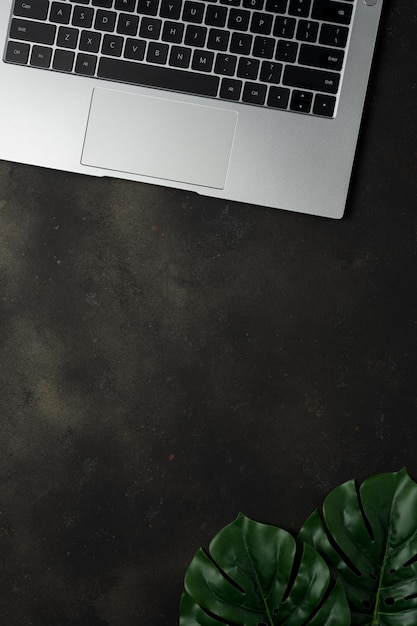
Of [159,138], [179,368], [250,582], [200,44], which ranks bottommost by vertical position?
[250,582]

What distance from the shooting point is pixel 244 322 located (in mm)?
982

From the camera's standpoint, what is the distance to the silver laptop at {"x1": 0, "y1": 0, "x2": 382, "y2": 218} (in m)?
0.93

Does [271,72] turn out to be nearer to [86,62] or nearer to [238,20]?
[238,20]

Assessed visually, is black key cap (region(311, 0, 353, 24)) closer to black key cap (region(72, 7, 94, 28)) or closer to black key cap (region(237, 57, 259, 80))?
black key cap (region(237, 57, 259, 80))

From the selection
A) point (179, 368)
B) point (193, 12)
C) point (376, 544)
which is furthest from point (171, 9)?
point (376, 544)

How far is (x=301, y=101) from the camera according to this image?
927 mm

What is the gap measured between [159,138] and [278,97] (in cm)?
15

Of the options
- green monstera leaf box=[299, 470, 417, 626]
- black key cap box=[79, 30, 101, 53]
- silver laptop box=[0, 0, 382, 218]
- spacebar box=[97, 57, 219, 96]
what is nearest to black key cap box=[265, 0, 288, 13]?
silver laptop box=[0, 0, 382, 218]

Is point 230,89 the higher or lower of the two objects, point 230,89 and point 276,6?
the lower

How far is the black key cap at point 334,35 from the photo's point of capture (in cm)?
93

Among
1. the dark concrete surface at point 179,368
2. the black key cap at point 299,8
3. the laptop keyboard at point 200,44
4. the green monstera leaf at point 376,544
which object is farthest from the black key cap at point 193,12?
the green monstera leaf at point 376,544

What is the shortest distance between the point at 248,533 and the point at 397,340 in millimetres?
297

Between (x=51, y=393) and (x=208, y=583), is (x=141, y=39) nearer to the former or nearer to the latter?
(x=51, y=393)

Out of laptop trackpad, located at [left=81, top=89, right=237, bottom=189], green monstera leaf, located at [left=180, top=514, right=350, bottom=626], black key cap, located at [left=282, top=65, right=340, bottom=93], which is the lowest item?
green monstera leaf, located at [left=180, top=514, right=350, bottom=626]
